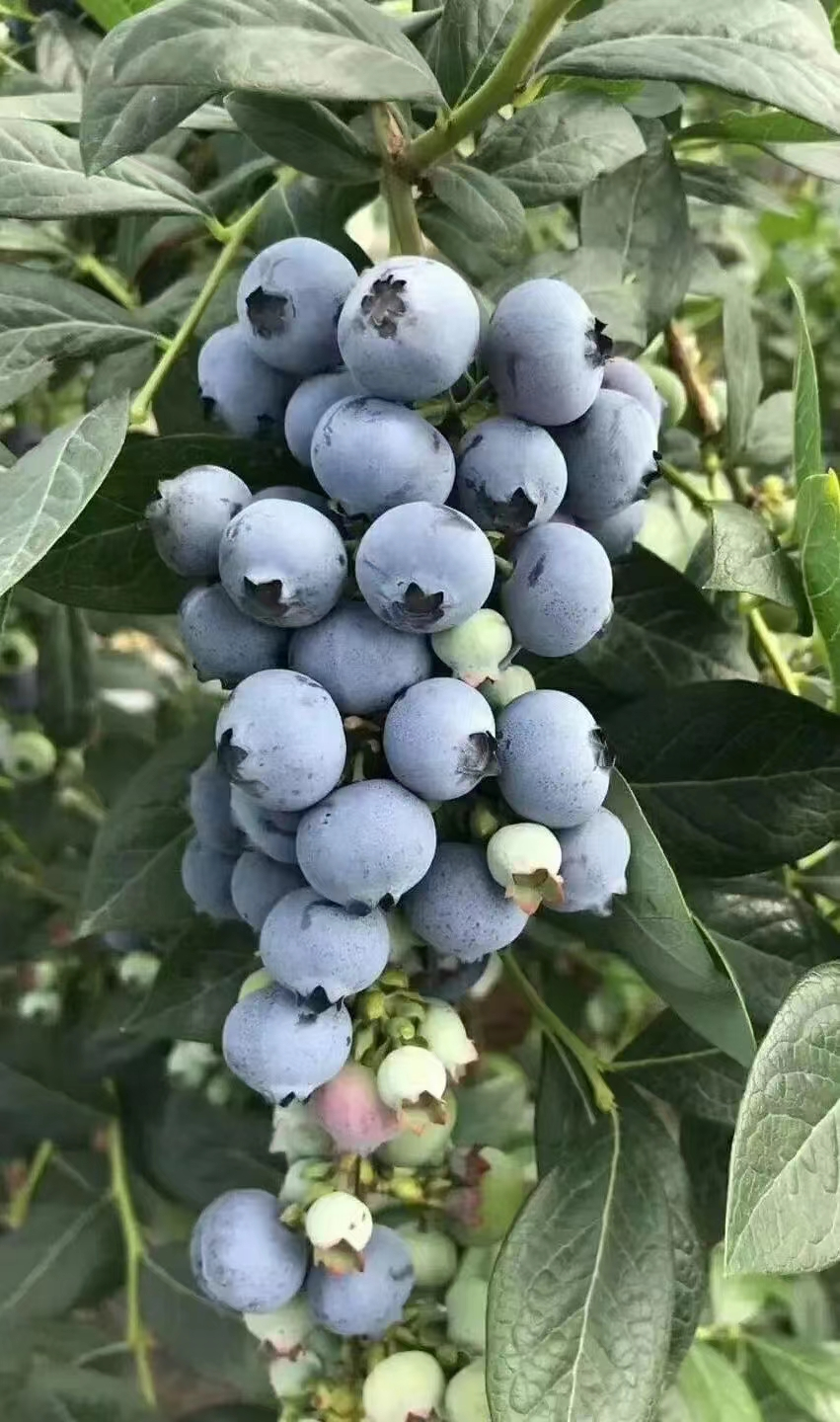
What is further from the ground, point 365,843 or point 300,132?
point 300,132

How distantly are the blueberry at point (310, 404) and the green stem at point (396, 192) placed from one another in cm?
8

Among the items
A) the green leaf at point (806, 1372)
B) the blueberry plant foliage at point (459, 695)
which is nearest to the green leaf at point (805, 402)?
the blueberry plant foliage at point (459, 695)

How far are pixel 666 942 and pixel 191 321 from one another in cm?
38

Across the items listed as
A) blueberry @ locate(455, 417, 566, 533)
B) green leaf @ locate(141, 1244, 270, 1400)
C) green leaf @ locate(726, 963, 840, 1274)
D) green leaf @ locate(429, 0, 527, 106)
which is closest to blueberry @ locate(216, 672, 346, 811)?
blueberry @ locate(455, 417, 566, 533)

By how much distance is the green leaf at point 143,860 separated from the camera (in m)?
0.71

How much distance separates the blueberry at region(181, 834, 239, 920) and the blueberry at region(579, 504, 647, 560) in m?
0.24

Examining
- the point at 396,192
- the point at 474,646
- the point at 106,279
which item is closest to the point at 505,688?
the point at 474,646

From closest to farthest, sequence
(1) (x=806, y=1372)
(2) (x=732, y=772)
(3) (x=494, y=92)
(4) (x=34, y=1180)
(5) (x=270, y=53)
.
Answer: (5) (x=270, y=53) < (3) (x=494, y=92) < (2) (x=732, y=772) < (1) (x=806, y=1372) < (4) (x=34, y=1180)

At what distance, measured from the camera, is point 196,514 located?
48 cm

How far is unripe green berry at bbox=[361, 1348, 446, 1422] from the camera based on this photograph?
58 centimetres

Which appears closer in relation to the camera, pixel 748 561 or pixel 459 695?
pixel 459 695

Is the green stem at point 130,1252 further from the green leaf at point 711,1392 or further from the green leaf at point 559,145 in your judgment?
the green leaf at point 559,145

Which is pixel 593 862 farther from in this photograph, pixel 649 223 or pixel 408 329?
Answer: pixel 649 223

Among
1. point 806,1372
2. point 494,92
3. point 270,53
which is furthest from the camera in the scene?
point 806,1372
